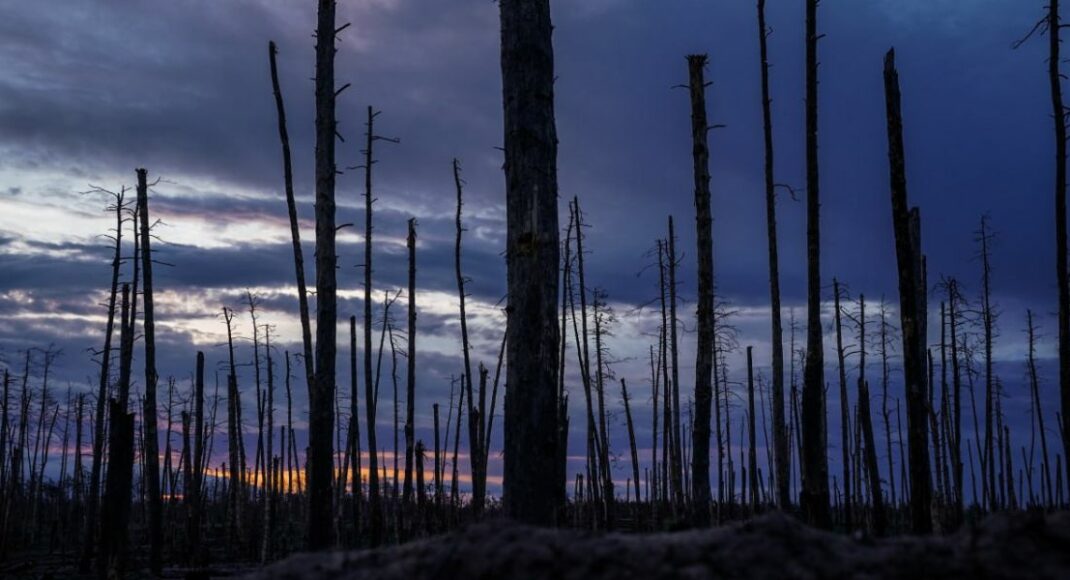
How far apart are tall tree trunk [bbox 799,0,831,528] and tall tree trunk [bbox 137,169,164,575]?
1367cm

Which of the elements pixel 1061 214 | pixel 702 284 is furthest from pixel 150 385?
pixel 1061 214

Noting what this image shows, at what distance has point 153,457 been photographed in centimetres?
1973

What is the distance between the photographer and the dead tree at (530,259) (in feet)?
22.3

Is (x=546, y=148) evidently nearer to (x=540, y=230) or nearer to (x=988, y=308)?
(x=540, y=230)

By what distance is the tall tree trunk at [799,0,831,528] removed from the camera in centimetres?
1217

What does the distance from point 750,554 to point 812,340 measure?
32.7 feet

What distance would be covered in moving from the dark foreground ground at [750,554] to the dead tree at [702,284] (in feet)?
35.9

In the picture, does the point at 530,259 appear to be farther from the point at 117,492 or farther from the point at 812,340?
the point at 117,492

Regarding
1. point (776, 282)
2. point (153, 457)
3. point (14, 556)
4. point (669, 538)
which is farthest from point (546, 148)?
point (14, 556)

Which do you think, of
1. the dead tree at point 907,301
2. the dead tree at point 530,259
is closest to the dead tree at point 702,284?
the dead tree at point 907,301

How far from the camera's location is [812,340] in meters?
12.8

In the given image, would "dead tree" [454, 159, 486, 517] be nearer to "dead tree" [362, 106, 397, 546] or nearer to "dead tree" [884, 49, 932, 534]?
"dead tree" [362, 106, 397, 546]

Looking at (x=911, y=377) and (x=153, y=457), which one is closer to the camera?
(x=911, y=377)

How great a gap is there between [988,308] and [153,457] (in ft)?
81.0
